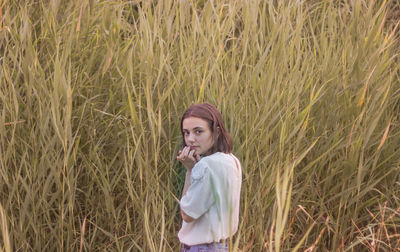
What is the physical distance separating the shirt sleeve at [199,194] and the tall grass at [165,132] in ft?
1.15

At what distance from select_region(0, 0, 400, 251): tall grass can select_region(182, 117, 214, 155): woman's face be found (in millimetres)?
250

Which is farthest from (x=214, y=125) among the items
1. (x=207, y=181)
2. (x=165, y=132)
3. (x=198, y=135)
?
(x=165, y=132)

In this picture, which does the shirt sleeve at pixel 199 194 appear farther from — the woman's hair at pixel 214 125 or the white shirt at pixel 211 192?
the woman's hair at pixel 214 125

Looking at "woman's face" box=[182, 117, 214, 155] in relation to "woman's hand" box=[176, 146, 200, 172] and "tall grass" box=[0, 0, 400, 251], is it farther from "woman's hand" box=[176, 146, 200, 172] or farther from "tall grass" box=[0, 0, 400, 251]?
"tall grass" box=[0, 0, 400, 251]

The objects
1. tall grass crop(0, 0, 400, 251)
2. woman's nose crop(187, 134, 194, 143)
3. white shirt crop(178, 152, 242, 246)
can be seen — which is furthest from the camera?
tall grass crop(0, 0, 400, 251)

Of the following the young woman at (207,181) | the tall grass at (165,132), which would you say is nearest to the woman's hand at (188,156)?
the young woman at (207,181)

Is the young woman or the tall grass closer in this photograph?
the young woman

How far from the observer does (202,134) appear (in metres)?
2.01

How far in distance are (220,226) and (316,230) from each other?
3.48ft

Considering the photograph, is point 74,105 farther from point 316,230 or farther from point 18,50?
point 316,230

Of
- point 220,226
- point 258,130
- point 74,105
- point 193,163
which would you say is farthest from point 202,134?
point 74,105

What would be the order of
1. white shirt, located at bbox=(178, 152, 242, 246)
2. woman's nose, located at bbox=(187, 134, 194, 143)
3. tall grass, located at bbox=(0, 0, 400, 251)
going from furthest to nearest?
tall grass, located at bbox=(0, 0, 400, 251), woman's nose, located at bbox=(187, 134, 194, 143), white shirt, located at bbox=(178, 152, 242, 246)

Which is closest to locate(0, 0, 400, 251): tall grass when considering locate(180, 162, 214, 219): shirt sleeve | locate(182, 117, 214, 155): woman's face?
locate(182, 117, 214, 155): woman's face

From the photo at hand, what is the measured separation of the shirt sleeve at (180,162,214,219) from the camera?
1887 mm
